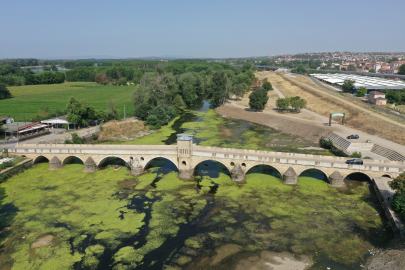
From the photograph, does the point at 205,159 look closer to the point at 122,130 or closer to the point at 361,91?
the point at 122,130

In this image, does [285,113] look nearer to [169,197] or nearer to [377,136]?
[377,136]

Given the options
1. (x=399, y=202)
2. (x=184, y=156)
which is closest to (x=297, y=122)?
(x=184, y=156)

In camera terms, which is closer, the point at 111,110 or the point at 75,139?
the point at 75,139

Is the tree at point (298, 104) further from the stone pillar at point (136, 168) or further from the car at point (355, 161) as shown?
the stone pillar at point (136, 168)

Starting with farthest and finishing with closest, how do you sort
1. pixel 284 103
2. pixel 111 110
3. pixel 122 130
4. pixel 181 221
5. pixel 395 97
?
pixel 284 103
pixel 395 97
pixel 111 110
pixel 122 130
pixel 181 221

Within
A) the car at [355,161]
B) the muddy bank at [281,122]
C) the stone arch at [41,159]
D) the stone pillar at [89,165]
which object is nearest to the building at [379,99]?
the muddy bank at [281,122]

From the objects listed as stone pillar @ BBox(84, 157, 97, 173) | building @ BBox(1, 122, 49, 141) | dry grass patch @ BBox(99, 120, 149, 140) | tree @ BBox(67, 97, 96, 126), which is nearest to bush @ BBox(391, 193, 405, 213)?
stone pillar @ BBox(84, 157, 97, 173)
